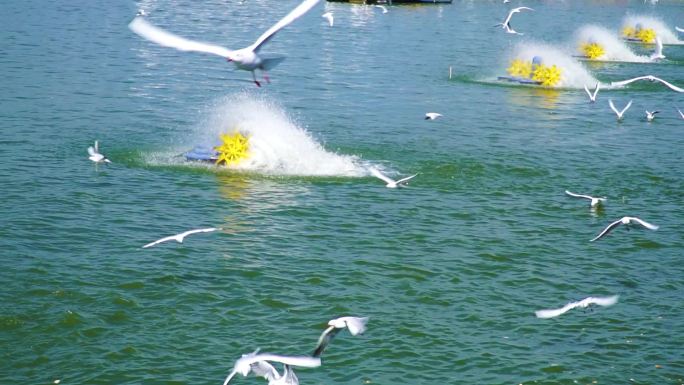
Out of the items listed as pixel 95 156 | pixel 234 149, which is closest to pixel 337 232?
pixel 234 149

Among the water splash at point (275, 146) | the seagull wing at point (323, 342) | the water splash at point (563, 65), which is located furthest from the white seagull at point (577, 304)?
the water splash at point (563, 65)

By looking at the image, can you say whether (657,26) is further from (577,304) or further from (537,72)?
(577,304)

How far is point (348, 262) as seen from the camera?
23.2m

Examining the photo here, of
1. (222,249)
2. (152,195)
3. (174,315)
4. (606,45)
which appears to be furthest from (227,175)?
(606,45)

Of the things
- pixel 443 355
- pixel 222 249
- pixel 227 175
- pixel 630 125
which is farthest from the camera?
pixel 630 125

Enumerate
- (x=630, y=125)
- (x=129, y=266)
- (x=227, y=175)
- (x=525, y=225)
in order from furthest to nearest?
(x=630, y=125), (x=227, y=175), (x=525, y=225), (x=129, y=266)

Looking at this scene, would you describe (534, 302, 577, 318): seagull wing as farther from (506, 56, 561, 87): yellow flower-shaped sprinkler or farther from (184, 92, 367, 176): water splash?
(506, 56, 561, 87): yellow flower-shaped sprinkler

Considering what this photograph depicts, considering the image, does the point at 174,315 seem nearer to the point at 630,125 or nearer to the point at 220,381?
the point at 220,381

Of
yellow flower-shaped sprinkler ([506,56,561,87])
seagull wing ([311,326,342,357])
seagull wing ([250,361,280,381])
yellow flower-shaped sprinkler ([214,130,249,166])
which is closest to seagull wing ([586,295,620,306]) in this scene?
seagull wing ([311,326,342,357])

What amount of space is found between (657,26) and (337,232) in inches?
2671

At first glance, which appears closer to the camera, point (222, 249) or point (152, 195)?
point (222, 249)

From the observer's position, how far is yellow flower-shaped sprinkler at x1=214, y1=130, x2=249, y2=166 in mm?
30688

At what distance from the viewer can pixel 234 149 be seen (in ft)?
101

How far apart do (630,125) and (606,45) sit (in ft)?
91.7
